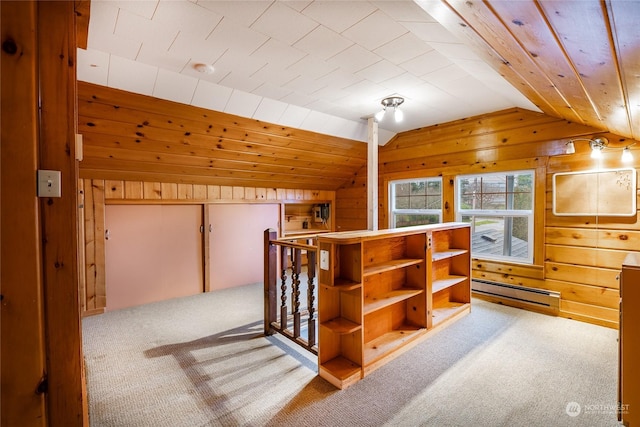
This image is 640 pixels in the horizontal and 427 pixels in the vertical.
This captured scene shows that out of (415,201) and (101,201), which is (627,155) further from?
(101,201)

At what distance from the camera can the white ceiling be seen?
162 cm

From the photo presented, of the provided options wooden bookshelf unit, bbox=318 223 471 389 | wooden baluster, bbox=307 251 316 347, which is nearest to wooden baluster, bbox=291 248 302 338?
wooden baluster, bbox=307 251 316 347

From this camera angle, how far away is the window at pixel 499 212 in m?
3.47

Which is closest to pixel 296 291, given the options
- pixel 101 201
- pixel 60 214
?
pixel 60 214

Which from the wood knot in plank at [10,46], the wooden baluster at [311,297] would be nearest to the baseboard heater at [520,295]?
the wooden baluster at [311,297]

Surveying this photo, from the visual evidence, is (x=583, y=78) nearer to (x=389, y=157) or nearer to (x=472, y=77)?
(x=472, y=77)

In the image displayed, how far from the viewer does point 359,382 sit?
2.05 metres

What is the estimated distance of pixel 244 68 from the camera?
2297mm

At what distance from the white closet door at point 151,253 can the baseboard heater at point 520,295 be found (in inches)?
152

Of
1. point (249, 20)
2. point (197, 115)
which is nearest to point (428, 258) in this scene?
point (249, 20)

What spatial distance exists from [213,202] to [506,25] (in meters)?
3.86

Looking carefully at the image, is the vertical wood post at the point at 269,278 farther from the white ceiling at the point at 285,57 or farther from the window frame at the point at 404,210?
the window frame at the point at 404,210

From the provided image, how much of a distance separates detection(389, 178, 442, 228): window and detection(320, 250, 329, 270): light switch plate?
2741 mm

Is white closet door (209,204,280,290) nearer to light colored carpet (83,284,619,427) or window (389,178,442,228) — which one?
light colored carpet (83,284,619,427)
